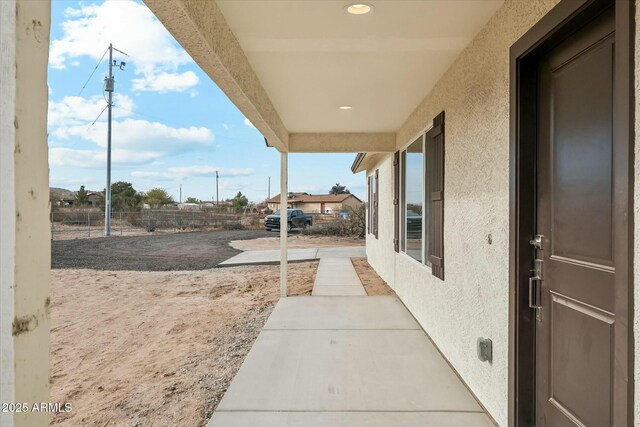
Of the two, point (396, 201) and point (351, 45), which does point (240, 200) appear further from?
point (351, 45)

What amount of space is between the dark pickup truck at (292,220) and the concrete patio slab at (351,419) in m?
19.2

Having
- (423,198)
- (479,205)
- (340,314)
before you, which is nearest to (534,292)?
(479,205)

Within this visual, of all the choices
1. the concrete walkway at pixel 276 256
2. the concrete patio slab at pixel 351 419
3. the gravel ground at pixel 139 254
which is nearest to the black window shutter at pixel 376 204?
the concrete walkway at pixel 276 256

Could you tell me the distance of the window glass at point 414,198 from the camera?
461cm

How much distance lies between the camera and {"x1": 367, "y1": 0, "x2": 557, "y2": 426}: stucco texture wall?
7.38 ft

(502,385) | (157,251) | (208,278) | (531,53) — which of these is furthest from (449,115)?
(157,251)

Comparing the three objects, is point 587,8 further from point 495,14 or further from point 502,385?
point 502,385

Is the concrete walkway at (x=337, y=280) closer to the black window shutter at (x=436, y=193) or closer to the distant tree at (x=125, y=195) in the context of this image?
the black window shutter at (x=436, y=193)

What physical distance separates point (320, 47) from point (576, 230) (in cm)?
208

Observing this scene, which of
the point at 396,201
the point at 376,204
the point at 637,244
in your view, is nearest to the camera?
the point at 637,244

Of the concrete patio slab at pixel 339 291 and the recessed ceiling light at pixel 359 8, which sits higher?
the recessed ceiling light at pixel 359 8

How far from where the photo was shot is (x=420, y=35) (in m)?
2.68

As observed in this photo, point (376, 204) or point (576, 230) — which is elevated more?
point (376, 204)

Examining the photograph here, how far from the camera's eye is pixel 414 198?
4.98 m
